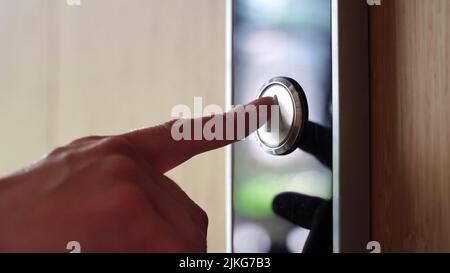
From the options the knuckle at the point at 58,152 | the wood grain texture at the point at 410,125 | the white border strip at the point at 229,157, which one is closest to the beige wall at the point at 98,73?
the white border strip at the point at 229,157

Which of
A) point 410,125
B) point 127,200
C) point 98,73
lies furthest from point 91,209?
point 98,73

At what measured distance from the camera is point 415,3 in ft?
1.21

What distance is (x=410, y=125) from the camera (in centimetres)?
37

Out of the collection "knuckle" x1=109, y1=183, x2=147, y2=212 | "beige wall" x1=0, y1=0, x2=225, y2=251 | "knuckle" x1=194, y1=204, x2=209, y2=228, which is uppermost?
"beige wall" x1=0, y1=0, x2=225, y2=251

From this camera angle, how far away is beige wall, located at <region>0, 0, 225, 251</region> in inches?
29.4

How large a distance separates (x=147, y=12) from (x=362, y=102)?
1.56 feet

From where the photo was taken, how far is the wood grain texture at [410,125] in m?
0.35

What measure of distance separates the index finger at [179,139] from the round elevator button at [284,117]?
94mm

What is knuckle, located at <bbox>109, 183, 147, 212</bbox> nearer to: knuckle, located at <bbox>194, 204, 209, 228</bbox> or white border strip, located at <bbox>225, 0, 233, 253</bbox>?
knuckle, located at <bbox>194, 204, 209, 228</bbox>

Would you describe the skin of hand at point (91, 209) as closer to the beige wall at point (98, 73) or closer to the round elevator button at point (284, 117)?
the round elevator button at point (284, 117)

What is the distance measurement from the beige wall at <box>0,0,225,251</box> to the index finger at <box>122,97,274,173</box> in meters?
0.39

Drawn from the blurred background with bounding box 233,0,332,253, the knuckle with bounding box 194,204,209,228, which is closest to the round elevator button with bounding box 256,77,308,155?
the blurred background with bounding box 233,0,332,253

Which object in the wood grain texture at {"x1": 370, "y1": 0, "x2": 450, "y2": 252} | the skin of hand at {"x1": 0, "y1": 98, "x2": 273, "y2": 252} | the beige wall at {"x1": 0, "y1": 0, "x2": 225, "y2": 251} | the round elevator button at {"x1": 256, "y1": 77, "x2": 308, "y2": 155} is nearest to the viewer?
the skin of hand at {"x1": 0, "y1": 98, "x2": 273, "y2": 252}

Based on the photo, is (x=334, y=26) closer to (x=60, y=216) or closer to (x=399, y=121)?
(x=399, y=121)
